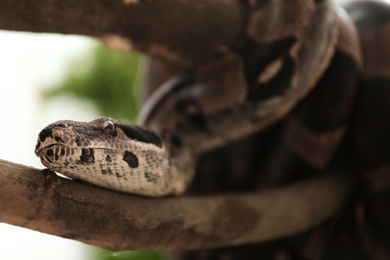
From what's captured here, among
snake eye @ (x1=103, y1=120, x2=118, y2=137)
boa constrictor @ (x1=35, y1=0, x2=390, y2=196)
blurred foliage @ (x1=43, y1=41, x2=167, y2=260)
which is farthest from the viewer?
blurred foliage @ (x1=43, y1=41, x2=167, y2=260)

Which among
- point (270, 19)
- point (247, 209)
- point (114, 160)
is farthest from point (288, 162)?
point (114, 160)

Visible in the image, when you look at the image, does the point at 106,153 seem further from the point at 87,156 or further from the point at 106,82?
the point at 106,82

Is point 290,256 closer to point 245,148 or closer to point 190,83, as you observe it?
point 245,148

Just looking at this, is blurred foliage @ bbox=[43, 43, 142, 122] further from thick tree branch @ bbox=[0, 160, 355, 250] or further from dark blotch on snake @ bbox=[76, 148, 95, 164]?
dark blotch on snake @ bbox=[76, 148, 95, 164]

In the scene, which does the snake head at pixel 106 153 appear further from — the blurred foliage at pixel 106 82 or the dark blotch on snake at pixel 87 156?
the blurred foliage at pixel 106 82

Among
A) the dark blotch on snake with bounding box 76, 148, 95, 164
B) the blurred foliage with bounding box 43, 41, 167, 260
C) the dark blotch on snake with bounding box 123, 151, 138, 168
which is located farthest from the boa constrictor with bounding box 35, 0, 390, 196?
the blurred foliage with bounding box 43, 41, 167, 260

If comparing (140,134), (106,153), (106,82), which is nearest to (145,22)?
(140,134)

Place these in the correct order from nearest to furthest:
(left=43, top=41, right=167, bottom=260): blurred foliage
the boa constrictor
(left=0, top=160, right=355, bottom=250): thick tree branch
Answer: (left=0, top=160, right=355, bottom=250): thick tree branch
the boa constrictor
(left=43, top=41, right=167, bottom=260): blurred foliage
